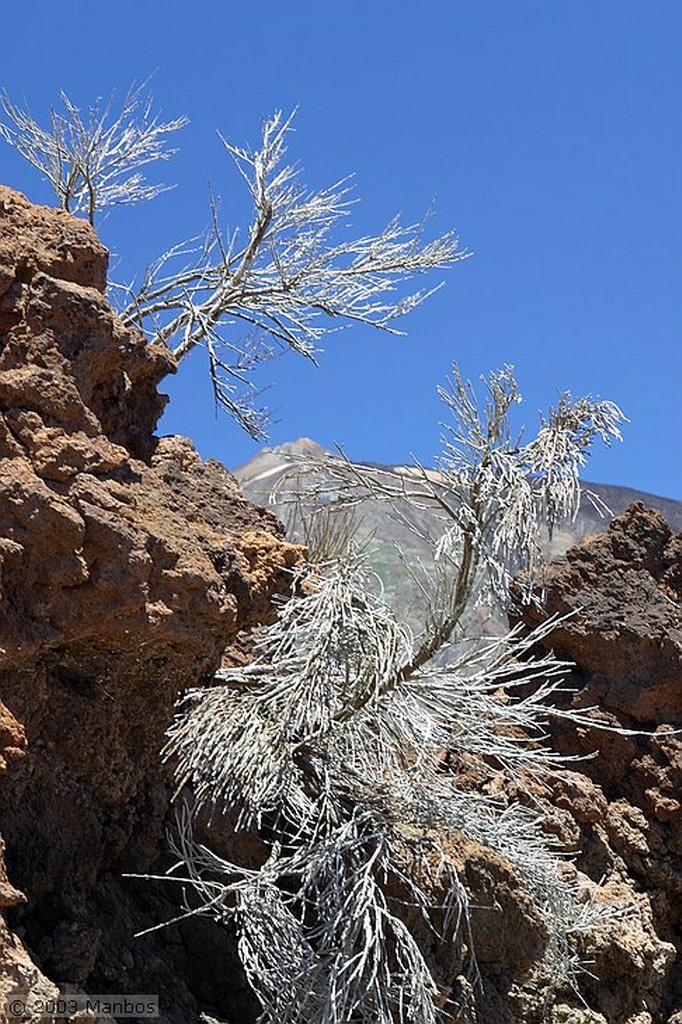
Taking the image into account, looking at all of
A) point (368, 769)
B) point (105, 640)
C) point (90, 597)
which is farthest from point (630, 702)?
point (90, 597)

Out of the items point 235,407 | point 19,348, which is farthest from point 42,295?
point 235,407

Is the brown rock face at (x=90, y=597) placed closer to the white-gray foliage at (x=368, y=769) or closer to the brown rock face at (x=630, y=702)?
the white-gray foliage at (x=368, y=769)

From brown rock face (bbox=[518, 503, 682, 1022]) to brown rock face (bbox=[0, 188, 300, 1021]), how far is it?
7.91 feet

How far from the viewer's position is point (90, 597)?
408 centimetres

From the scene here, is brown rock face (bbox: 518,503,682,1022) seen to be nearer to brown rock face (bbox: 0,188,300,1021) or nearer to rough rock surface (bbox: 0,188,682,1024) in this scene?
rough rock surface (bbox: 0,188,682,1024)

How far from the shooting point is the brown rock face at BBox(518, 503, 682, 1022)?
6746 millimetres

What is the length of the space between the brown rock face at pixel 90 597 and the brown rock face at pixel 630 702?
2.41 meters

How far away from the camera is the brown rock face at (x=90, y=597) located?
4.03m

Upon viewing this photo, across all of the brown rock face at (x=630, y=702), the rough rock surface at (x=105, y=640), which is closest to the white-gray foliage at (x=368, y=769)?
the rough rock surface at (x=105, y=640)

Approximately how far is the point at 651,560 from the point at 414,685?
7.20ft

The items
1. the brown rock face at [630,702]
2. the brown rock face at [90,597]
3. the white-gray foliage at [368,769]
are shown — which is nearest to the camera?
the brown rock face at [90,597]

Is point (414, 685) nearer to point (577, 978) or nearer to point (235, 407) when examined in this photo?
point (577, 978)

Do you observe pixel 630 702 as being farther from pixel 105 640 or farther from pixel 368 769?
pixel 105 640

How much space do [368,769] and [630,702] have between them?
2047mm
